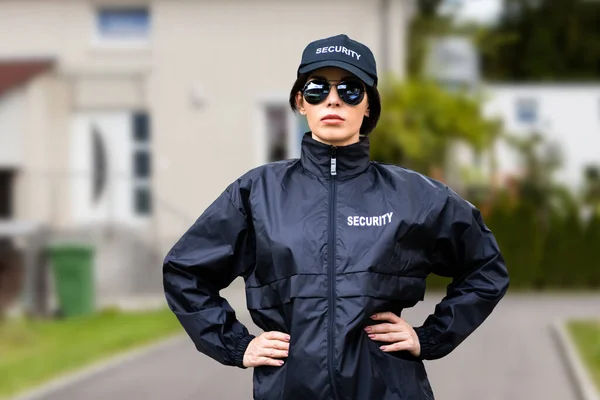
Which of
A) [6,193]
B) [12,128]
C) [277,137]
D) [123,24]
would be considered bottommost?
[6,193]

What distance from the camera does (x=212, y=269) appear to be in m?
3.50

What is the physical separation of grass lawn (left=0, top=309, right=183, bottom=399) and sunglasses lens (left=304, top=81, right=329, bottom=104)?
6.54 m

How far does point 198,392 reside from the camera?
9609 millimetres

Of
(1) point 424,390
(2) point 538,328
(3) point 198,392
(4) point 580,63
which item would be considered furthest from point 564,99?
(1) point 424,390

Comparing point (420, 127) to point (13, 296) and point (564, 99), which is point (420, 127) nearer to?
point (13, 296)

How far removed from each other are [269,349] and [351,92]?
31.3 inches

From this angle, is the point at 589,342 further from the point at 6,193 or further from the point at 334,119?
the point at 6,193

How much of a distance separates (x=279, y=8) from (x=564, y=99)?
23971 mm

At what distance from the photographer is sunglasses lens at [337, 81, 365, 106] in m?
A: 3.50

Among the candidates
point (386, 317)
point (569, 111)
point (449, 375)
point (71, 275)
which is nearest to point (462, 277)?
point (386, 317)

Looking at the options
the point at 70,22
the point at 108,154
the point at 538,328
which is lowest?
the point at 538,328

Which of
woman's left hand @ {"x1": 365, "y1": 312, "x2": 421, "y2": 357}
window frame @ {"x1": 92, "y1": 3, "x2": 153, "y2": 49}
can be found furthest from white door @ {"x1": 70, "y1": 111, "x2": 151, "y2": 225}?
woman's left hand @ {"x1": 365, "y1": 312, "x2": 421, "y2": 357}

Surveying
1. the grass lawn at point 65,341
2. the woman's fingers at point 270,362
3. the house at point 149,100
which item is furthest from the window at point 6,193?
the woman's fingers at point 270,362

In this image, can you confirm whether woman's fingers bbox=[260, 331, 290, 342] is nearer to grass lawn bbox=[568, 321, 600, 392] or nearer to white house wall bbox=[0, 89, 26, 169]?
grass lawn bbox=[568, 321, 600, 392]
